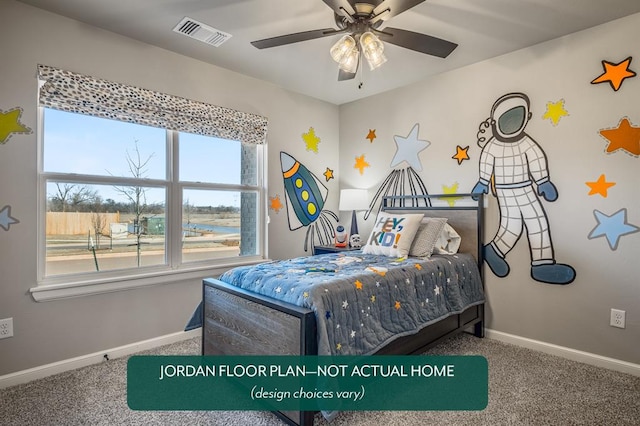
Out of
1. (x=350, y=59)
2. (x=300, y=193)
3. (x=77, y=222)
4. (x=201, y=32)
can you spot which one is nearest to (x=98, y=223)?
(x=77, y=222)

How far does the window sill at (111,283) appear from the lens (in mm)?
2295

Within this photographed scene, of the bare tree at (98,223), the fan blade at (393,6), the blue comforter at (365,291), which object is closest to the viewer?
the fan blade at (393,6)

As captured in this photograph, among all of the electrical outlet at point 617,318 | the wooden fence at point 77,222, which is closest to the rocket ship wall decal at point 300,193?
the wooden fence at point 77,222

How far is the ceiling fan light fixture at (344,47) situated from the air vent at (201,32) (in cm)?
113

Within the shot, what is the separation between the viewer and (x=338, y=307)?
5.87 ft

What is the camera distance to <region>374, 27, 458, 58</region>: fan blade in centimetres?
190

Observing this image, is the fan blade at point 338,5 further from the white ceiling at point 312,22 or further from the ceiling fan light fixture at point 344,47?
the white ceiling at point 312,22

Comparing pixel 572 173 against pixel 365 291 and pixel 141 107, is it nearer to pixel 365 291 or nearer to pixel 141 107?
pixel 365 291

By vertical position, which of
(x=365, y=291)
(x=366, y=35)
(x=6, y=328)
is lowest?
(x=6, y=328)

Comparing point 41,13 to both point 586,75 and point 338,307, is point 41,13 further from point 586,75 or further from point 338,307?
point 586,75

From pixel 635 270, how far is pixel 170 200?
355 centimetres

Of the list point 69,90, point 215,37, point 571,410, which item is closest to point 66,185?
point 69,90

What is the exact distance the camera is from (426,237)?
2896mm

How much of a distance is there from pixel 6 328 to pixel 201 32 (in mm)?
2389
